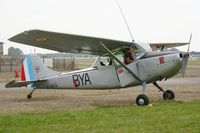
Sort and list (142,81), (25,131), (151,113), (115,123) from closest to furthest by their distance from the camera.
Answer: (25,131) < (115,123) < (151,113) < (142,81)

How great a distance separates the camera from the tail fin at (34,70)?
1547 centimetres

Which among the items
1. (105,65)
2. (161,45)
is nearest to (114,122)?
(105,65)

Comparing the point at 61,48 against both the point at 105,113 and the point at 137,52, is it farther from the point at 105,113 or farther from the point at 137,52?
the point at 105,113

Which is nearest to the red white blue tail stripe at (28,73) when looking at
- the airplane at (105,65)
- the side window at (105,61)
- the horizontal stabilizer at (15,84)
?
the airplane at (105,65)

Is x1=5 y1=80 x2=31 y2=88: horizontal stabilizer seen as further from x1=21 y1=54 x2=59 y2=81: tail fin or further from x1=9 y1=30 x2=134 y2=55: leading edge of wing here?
x1=9 y1=30 x2=134 y2=55: leading edge of wing

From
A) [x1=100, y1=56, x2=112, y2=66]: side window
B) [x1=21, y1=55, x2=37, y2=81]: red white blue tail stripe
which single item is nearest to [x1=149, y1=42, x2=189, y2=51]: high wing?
[x1=100, y1=56, x2=112, y2=66]: side window

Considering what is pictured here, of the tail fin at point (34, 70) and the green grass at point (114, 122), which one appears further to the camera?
the tail fin at point (34, 70)

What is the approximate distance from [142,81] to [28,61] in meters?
5.35

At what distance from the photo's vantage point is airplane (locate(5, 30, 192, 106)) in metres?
12.7

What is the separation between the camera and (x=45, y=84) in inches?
613

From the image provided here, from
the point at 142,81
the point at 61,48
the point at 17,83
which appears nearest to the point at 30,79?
the point at 17,83

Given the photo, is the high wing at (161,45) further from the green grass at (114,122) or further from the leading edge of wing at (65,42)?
the green grass at (114,122)

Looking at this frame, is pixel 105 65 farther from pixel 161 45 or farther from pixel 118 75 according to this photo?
pixel 161 45

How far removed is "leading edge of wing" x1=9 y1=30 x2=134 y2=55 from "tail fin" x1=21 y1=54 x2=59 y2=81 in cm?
152
